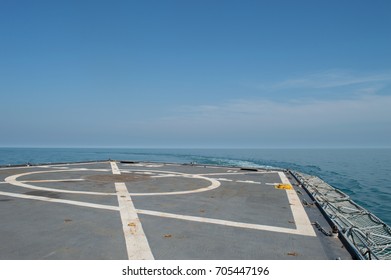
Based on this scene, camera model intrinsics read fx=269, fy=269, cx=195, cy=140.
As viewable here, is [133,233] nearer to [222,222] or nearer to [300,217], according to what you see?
[222,222]

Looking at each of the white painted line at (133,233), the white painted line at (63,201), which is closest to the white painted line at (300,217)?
the white painted line at (133,233)

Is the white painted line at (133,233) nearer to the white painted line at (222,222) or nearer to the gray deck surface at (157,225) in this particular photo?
the gray deck surface at (157,225)

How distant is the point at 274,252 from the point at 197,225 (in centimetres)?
274

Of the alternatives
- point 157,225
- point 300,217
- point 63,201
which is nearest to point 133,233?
point 157,225

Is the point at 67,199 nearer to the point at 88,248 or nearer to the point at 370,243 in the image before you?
the point at 88,248

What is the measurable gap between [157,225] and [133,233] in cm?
102

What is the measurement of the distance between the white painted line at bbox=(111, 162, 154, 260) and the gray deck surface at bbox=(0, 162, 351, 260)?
2cm

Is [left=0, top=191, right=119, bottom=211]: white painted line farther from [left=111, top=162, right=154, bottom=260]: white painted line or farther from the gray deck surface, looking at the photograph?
[left=111, top=162, right=154, bottom=260]: white painted line

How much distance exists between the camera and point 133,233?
7.62 metres

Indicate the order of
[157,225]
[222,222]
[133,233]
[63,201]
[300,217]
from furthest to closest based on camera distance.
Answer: [63,201] → [300,217] → [222,222] → [157,225] → [133,233]

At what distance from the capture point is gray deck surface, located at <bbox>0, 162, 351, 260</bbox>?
648cm

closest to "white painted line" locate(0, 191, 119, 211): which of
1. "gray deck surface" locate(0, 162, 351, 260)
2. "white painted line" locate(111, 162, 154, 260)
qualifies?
"gray deck surface" locate(0, 162, 351, 260)

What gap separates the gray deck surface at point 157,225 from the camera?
6.48 meters

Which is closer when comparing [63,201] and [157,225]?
[157,225]
